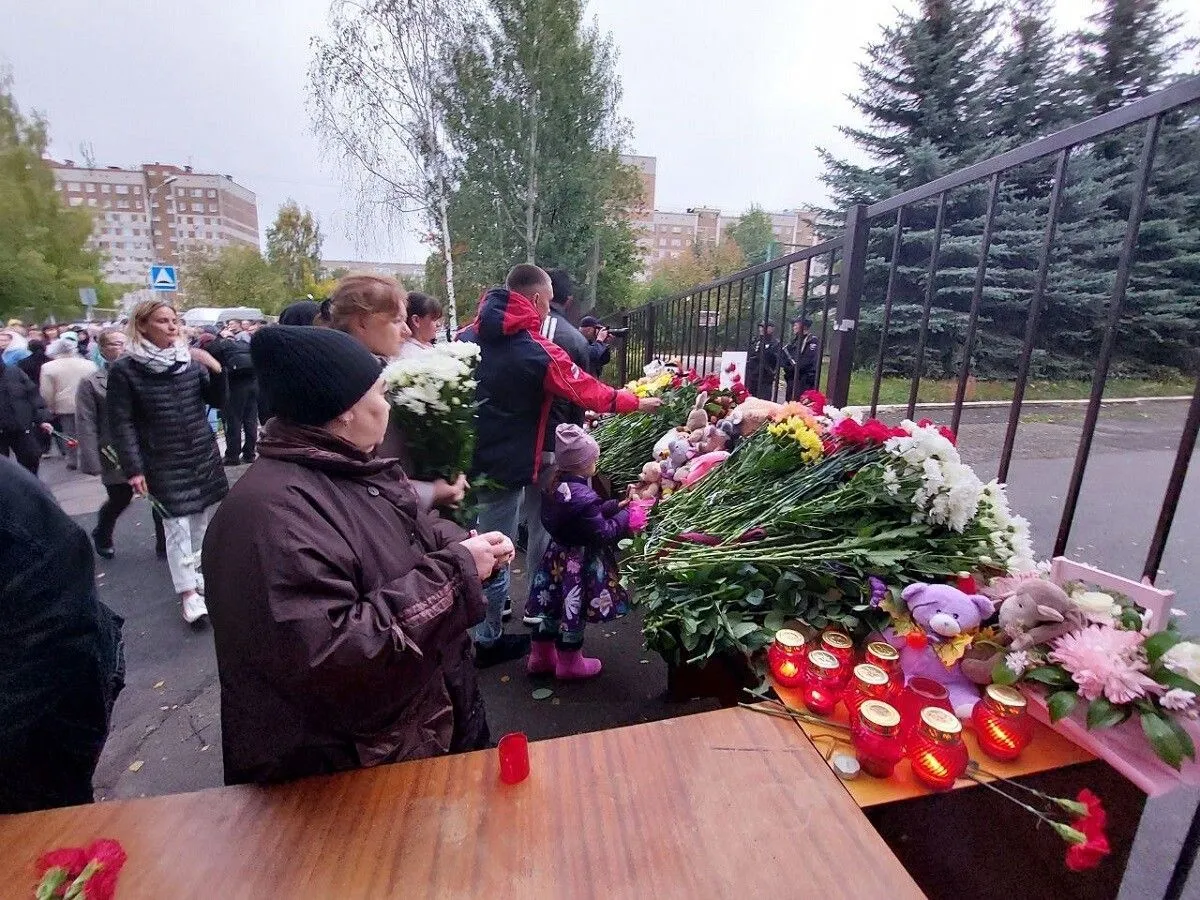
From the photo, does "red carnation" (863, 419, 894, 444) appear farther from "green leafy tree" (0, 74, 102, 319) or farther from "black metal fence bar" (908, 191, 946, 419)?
"green leafy tree" (0, 74, 102, 319)

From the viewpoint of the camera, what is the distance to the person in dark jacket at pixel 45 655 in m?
1.23

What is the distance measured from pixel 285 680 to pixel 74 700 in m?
0.66

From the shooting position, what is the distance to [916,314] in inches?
392

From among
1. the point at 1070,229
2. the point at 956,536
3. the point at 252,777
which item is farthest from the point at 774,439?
the point at 1070,229

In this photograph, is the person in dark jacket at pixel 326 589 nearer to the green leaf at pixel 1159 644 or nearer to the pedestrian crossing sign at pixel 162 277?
the green leaf at pixel 1159 644

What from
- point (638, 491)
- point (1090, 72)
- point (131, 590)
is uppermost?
point (1090, 72)

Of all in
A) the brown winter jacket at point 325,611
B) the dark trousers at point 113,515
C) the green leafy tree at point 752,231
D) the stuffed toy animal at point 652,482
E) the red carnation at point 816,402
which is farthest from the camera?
the green leafy tree at point 752,231

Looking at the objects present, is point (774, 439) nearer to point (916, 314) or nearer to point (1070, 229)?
point (916, 314)

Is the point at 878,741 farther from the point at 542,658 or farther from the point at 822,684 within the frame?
the point at 542,658

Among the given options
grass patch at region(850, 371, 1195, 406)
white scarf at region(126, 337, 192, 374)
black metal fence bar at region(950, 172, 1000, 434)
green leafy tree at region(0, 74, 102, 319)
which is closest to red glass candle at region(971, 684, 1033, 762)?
black metal fence bar at region(950, 172, 1000, 434)

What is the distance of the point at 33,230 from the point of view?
25.8 meters

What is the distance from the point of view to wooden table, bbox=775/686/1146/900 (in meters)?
1.28

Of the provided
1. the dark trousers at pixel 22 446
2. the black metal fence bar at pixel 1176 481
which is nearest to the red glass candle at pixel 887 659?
the black metal fence bar at pixel 1176 481

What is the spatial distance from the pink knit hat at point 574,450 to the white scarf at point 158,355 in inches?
96.9
